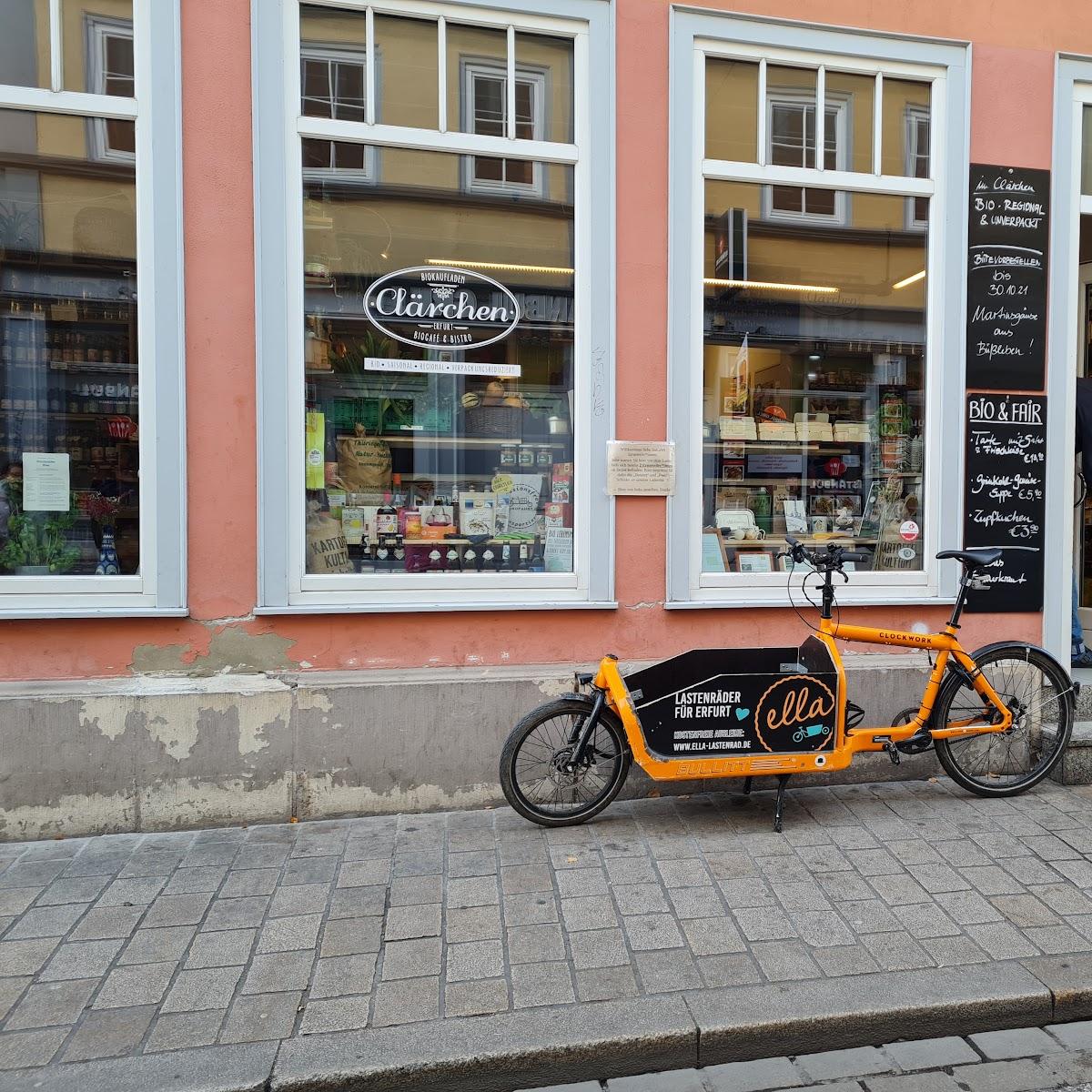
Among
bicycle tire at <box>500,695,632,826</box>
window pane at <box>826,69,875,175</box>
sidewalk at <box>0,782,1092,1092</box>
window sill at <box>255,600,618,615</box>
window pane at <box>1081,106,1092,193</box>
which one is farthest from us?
window pane at <box>1081,106,1092,193</box>

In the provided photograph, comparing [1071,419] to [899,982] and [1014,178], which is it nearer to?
[1014,178]

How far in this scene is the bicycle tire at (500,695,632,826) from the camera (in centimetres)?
405

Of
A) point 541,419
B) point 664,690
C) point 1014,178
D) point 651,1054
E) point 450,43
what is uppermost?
point 450,43

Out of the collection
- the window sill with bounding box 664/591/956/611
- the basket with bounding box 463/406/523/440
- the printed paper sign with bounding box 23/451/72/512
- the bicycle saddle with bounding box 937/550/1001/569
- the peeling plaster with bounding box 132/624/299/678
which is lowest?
the peeling plaster with bounding box 132/624/299/678

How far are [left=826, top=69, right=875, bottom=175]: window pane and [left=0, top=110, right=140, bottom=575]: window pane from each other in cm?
419

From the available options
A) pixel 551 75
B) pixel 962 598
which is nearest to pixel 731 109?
pixel 551 75

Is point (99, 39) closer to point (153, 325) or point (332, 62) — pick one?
point (332, 62)

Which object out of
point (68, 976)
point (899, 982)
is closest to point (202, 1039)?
point (68, 976)

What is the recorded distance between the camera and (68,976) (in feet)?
9.70

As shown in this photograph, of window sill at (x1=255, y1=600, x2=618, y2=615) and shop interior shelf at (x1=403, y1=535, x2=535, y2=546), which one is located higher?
shop interior shelf at (x1=403, y1=535, x2=535, y2=546)

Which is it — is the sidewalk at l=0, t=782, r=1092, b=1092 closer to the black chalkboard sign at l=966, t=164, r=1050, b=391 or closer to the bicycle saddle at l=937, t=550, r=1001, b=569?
the bicycle saddle at l=937, t=550, r=1001, b=569

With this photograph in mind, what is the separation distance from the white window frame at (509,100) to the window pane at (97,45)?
180 centimetres

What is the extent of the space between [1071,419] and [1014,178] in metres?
1.57

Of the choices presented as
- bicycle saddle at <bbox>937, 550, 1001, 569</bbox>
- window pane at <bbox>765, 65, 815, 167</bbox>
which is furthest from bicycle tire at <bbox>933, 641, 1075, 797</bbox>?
window pane at <bbox>765, 65, 815, 167</bbox>
